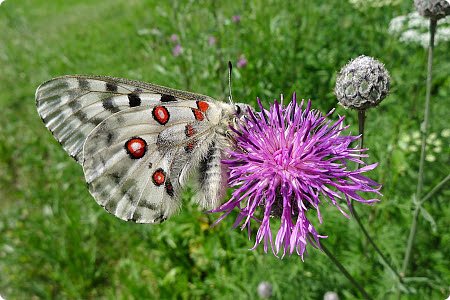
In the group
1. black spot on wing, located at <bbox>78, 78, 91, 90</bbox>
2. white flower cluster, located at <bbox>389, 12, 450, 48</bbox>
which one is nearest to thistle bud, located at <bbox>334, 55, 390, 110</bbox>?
black spot on wing, located at <bbox>78, 78, 91, 90</bbox>

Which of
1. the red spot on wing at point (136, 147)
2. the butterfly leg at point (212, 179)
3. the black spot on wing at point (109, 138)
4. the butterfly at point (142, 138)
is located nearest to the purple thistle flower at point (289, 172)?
the butterfly leg at point (212, 179)

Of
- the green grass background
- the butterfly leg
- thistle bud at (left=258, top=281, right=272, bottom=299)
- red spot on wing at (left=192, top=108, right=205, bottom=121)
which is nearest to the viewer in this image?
the butterfly leg

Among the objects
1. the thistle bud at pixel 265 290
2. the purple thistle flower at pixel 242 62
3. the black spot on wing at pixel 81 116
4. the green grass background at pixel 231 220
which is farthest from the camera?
the purple thistle flower at pixel 242 62

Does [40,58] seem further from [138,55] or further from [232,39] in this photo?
[232,39]

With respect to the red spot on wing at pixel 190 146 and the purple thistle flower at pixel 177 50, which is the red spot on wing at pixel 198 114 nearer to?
the red spot on wing at pixel 190 146

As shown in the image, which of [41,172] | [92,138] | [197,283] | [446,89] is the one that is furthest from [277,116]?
[41,172]

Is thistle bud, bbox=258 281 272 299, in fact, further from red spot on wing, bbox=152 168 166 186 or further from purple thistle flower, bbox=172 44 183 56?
purple thistle flower, bbox=172 44 183 56

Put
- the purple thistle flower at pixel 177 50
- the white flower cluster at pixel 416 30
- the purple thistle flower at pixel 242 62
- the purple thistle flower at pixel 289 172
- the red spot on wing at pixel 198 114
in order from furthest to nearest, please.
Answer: the purple thistle flower at pixel 177 50 < the purple thistle flower at pixel 242 62 < the white flower cluster at pixel 416 30 < the red spot on wing at pixel 198 114 < the purple thistle flower at pixel 289 172

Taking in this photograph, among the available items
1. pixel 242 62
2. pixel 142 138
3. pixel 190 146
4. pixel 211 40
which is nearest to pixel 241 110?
pixel 190 146
